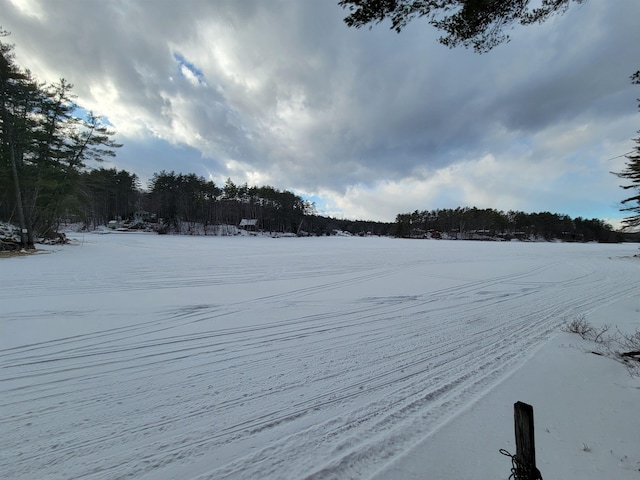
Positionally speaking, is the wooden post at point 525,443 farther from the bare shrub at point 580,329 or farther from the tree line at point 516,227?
the tree line at point 516,227

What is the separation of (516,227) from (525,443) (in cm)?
10565

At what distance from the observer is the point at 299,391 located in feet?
9.23

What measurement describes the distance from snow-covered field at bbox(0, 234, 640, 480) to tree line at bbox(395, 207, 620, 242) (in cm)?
9136

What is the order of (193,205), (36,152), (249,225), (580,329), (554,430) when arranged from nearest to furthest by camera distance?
(554,430) < (580,329) < (36,152) < (193,205) < (249,225)

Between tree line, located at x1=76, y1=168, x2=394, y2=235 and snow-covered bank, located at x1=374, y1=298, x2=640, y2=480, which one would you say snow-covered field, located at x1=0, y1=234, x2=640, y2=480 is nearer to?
snow-covered bank, located at x1=374, y1=298, x2=640, y2=480

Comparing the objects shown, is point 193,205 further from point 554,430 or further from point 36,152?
point 554,430

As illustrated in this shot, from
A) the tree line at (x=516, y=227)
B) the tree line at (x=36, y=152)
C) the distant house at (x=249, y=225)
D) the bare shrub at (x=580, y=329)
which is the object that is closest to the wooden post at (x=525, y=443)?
the bare shrub at (x=580, y=329)

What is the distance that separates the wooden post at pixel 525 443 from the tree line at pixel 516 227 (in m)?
94.2

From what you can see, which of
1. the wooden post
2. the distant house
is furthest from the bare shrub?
the distant house

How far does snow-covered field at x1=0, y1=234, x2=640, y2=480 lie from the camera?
6.36 ft

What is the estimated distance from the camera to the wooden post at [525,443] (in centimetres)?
136

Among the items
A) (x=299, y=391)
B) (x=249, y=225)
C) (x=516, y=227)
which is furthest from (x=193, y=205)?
(x=516, y=227)

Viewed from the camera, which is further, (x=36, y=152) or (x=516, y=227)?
(x=516, y=227)

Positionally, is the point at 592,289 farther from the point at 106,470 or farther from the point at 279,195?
the point at 279,195
